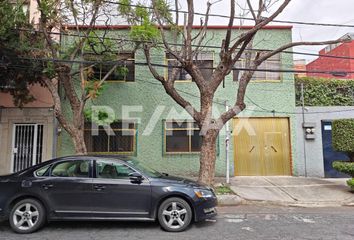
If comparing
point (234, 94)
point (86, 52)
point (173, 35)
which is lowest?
point (234, 94)

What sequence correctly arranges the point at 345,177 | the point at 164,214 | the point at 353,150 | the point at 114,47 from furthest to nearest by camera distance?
the point at 345,177
the point at 114,47
the point at 353,150
the point at 164,214

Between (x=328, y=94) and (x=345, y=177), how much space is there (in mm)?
3708

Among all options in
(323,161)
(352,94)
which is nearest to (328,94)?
(352,94)

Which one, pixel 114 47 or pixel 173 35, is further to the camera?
pixel 173 35

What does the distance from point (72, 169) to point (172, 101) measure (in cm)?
739

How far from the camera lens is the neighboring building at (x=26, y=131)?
1221 centimetres

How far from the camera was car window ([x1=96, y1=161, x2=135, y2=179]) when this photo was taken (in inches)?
239

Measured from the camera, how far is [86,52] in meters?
11.7

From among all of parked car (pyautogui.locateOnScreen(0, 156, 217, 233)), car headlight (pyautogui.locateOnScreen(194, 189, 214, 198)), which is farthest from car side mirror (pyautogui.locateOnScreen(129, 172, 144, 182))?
car headlight (pyautogui.locateOnScreen(194, 189, 214, 198))

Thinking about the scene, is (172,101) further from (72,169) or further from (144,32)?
(72,169)

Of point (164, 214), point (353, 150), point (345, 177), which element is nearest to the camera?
point (164, 214)

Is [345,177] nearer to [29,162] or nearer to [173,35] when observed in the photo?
[173,35]

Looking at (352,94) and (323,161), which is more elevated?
(352,94)

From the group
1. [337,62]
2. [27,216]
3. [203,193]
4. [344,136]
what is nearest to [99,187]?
[27,216]
